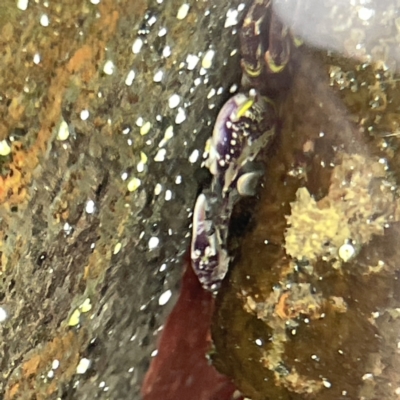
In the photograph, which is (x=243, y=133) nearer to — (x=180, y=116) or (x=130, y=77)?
(x=180, y=116)

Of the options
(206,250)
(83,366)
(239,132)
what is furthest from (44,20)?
(83,366)

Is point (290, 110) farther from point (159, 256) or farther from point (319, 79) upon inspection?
point (159, 256)

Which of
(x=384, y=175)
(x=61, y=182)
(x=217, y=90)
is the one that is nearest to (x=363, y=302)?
(x=384, y=175)

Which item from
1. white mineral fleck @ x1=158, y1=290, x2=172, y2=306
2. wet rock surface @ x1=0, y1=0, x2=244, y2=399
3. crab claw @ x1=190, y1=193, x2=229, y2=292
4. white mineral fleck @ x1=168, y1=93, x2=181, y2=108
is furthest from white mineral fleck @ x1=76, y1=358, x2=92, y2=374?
white mineral fleck @ x1=168, y1=93, x2=181, y2=108

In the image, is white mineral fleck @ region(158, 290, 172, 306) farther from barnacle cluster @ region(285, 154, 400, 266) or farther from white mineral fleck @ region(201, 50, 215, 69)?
white mineral fleck @ region(201, 50, 215, 69)

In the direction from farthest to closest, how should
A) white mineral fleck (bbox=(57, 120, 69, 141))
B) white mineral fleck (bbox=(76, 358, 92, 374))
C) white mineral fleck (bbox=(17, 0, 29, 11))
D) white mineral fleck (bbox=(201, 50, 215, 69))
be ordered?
1. white mineral fleck (bbox=(76, 358, 92, 374))
2. white mineral fleck (bbox=(201, 50, 215, 69))
3. white mineral fleck (bbox=(57, 120, 69, 141))
4. white mineral fleck (bbox=(17, 0, 29, 11))

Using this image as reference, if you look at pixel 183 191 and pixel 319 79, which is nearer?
pixel 319 79
